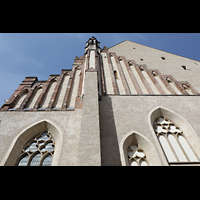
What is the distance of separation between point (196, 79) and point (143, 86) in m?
4.13

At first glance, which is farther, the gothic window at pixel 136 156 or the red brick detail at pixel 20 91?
the red brick detail at pixel 20 91

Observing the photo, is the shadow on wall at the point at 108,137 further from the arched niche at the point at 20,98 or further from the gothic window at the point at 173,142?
the arched niche at the point at 20,98

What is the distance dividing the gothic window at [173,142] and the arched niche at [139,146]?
27.4 inches

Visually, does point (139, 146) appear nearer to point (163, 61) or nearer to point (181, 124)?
point (181, 124)

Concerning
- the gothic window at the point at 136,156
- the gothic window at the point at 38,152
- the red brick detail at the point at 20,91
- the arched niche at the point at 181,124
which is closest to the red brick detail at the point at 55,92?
the red brick detail at the point at 20,91

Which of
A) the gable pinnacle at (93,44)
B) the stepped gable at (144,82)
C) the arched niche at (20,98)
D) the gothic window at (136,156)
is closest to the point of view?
the gothic window at (136,156)

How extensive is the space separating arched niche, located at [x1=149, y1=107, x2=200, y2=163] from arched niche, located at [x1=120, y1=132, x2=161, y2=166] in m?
0.39

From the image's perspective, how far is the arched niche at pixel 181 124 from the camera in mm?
5316

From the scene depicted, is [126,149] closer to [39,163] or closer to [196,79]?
[39,163]

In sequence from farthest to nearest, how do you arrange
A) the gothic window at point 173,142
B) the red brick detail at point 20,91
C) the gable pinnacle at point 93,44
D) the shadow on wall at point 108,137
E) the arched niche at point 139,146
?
the gable pinnacle at point 93,44 < the red brick detail at point 20,91 < the gothic window at point 173,142 < the arched niche at point 139,146 < the shadow on wall at point 108,137

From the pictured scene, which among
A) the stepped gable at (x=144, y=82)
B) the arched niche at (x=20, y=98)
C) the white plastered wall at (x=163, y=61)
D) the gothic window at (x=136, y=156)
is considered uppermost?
the white plastered wall at (x=163, y=61)

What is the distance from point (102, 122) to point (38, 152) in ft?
8.30

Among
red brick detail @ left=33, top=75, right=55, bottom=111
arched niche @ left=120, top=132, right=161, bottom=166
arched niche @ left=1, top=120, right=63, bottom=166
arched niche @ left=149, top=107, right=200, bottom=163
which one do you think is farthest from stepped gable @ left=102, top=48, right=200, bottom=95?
red brick detail @ left=33, top=75, right=55, bottom=111
